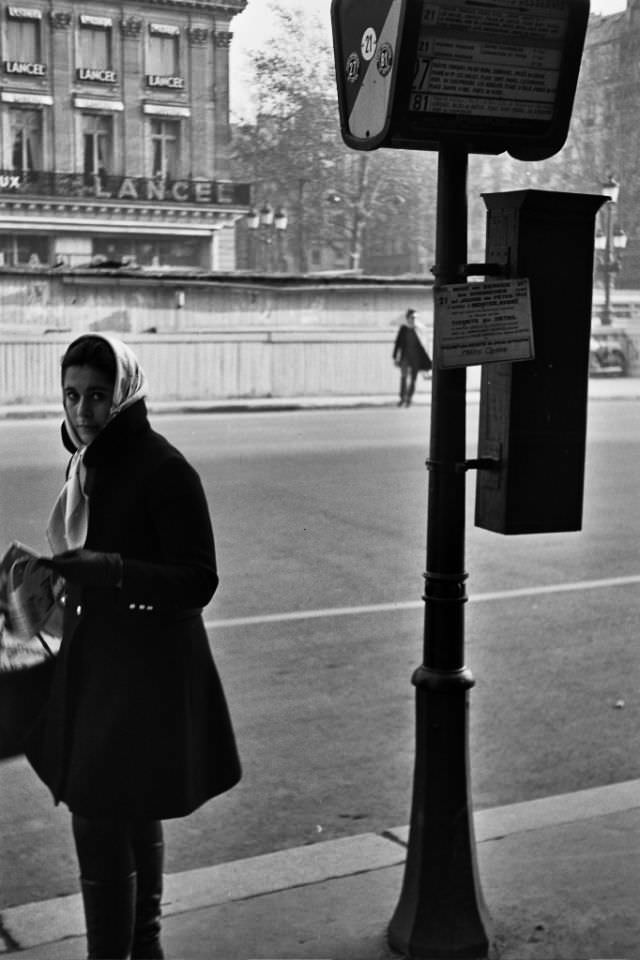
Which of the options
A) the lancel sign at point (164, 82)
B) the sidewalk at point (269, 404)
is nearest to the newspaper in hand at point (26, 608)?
the sidewalk at point (269, 404)

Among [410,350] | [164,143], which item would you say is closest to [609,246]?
[410,350]

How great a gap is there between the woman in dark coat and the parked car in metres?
29.3

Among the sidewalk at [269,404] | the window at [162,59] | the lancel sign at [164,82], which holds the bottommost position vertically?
the sidewalk at [269,404]

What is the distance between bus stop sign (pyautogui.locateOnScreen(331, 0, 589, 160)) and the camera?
300 cm

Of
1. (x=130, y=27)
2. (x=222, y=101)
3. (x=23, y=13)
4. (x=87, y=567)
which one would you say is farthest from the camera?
(x=222, y=101)

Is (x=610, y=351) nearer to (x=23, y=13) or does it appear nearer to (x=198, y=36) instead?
(x=198, y=36)

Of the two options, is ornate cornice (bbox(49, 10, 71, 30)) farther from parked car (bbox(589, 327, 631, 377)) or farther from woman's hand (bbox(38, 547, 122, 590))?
woman's hand (bbox(38, 547, 122, 590))

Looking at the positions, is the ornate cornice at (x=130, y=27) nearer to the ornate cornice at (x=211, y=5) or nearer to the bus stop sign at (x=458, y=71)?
the ornate cornice at (x=211, y=5)

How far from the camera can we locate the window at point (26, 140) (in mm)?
33688

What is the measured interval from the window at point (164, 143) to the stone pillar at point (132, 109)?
33cm

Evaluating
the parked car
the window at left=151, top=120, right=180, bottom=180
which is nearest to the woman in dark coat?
the parked car

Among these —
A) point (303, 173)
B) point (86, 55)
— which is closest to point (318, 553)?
point (303, 173)

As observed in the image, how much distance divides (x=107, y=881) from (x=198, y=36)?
106ft

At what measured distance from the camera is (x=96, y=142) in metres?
34.8
